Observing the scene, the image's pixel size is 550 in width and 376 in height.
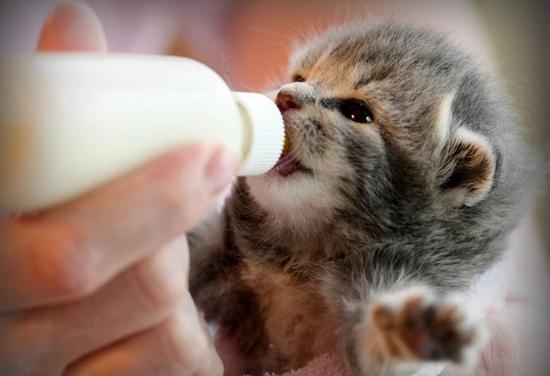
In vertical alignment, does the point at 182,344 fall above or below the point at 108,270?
below

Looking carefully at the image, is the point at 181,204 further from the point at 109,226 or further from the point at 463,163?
the point at 463,163

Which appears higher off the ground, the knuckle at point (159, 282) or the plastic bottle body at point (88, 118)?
the plastic bottle body at point (88, 118)

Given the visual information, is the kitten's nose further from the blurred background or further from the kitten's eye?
the blurred background

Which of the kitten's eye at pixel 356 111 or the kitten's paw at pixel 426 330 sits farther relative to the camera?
the kitten's eye at pixel 356 111

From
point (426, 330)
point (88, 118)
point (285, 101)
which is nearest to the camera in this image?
point (88, 118)

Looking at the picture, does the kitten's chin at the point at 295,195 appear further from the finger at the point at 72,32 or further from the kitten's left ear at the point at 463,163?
Result: the finger at the point at 72,32

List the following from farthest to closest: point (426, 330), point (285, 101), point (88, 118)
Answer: point (285, 101), point (426, 330), point (88, 118)

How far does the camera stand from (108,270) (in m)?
0.55

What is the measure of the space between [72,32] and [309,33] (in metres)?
0.63

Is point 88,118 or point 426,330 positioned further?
point 426,330

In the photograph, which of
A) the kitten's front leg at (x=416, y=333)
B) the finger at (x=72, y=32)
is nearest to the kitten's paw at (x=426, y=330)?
the kitten's front leg at (x=416, y=333)

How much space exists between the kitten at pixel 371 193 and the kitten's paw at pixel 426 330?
7cm

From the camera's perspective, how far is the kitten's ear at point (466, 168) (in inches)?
33.4

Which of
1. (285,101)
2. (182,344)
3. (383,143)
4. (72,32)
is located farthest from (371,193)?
(72,32)
